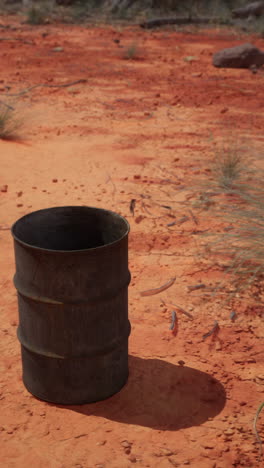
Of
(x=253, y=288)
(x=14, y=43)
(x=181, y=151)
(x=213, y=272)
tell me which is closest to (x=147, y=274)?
(x=213, y=272)

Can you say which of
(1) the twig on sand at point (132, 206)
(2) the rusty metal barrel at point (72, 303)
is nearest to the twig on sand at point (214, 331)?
(2) the rusty metal barrel at point (72, 303)

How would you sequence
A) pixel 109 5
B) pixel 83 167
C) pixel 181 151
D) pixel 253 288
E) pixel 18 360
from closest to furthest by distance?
pixel 18 360, pixel 253 288, pixel 83 167, pixel 181 151, pixel 109 5

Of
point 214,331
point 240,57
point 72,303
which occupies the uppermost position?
point 72,303

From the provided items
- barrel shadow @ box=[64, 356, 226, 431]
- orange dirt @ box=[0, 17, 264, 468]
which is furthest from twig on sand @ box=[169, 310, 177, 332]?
barrel shadow @ box=[64, 356, 226, 431]

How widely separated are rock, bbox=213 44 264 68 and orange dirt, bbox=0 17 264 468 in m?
0.35

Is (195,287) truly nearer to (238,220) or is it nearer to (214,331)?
(214,331)

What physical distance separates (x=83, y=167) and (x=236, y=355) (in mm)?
3016

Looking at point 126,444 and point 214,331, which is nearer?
point 126,444

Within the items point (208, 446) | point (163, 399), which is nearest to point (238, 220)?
point (163, 399)

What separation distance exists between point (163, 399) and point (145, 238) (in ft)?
5.66

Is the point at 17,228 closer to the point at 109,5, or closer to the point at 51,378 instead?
the point at 51,378

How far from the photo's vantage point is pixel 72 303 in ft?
7.90

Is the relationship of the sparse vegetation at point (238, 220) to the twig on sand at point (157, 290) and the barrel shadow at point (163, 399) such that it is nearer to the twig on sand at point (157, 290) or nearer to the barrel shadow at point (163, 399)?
the twig on sand at point (157, 290)

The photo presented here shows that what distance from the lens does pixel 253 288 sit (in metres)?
3.67
